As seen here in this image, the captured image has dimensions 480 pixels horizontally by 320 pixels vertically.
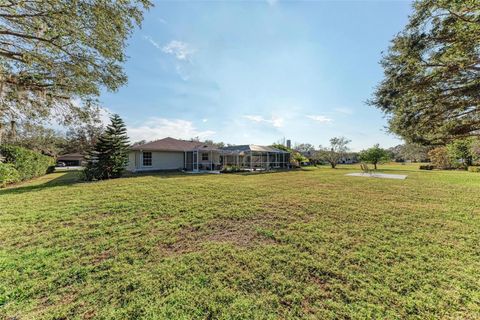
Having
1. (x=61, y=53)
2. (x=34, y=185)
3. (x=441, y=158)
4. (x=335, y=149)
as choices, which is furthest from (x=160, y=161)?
(x=441, y=158)

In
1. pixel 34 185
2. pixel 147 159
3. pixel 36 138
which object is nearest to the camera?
pixel 34 185

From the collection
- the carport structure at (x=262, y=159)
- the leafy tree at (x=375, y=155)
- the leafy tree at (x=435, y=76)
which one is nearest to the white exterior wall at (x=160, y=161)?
the carport structure at (x=262, y=159)

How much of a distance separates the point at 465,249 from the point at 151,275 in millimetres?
5646

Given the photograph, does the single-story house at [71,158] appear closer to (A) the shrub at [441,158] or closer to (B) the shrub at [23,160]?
(B) the shrub at [23,160]

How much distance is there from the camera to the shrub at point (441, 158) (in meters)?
26.9

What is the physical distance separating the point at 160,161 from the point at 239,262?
19061 mm

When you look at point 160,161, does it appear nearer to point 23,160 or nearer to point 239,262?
point 23,160

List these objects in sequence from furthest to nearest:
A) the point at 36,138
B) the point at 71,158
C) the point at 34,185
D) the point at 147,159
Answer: the point at 71,158 → the point at 36,138 → the point at 147,159 → the point at 34,185

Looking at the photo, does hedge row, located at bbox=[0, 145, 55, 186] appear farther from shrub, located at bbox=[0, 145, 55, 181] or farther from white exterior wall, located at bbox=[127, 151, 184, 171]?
white exterior wall, located at bbox=[127, 151, 184, 171]

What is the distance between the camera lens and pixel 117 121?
13.6 metres

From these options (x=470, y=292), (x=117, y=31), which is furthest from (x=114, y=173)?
(x=470, y=292)

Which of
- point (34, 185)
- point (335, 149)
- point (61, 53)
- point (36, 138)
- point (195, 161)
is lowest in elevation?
point (34, 185)

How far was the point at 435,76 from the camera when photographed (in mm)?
6941

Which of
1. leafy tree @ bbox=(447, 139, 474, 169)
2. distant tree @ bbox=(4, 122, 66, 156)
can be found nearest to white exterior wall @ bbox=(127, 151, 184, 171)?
distant tree @ bbox=(4, 122, 66, 156)
